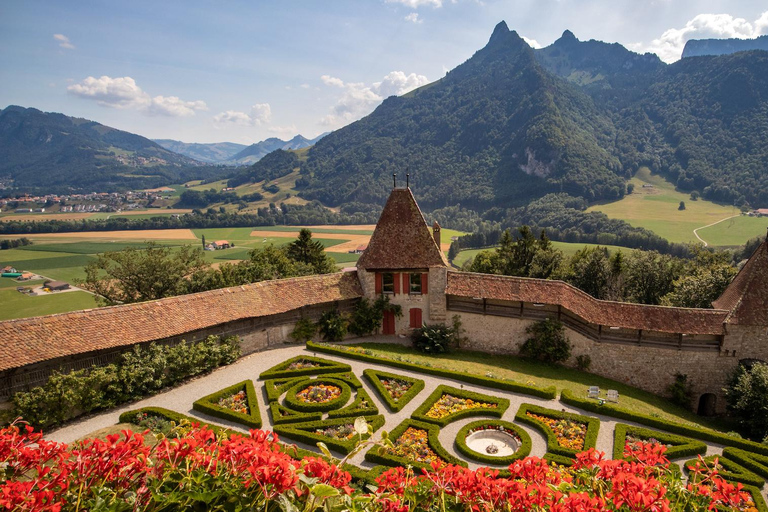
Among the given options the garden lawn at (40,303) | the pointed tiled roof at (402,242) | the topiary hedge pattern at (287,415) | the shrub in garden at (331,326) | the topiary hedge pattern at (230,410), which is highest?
the pointed tiled roof at (402,242)

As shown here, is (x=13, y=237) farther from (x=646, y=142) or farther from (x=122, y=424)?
(x=646, y=142)

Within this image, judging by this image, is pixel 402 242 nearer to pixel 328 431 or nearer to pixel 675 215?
pixel 328 431

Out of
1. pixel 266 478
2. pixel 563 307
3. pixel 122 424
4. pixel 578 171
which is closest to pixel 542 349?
pixel 563 307

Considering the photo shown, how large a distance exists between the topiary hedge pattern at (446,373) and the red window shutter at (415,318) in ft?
18.4

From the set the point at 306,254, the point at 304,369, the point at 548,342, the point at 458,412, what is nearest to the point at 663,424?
the point at 548,342

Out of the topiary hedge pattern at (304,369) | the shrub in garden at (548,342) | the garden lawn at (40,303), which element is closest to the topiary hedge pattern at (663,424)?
the shrub in garden at (548,342)

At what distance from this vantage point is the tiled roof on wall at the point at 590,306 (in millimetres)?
24203

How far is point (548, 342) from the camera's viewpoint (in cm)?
2686

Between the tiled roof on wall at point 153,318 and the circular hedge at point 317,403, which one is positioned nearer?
the tiled roof on wall at point 153,318

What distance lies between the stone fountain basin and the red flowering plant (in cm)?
1343

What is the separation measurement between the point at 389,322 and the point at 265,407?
12139 millimetres

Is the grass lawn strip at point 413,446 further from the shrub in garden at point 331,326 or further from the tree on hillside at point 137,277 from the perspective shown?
the tree on hillside at point 137,277

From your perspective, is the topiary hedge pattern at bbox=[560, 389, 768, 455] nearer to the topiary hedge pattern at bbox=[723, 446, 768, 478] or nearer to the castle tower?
the topiary hedge pattern at bbox=[723, 446, 768, 478]

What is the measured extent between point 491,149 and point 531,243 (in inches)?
6008
